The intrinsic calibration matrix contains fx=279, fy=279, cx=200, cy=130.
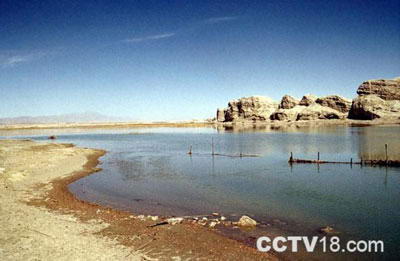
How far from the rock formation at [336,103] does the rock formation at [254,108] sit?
123 feet

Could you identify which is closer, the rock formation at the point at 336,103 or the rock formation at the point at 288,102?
the rock formation at the point at 336,103

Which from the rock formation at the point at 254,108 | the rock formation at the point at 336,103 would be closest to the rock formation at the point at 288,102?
the rock formation at the point at 254,108

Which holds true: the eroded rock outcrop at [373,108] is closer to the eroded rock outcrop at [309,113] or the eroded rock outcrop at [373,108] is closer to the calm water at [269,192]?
the eroded rock outcrop at [309,113]

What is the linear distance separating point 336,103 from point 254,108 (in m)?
53.3

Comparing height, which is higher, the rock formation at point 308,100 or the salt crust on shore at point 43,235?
the rock formation at point 308,100

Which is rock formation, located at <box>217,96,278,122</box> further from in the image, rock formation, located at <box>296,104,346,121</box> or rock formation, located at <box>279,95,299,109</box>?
rock formation, located at <box>296,104,346,121</box>

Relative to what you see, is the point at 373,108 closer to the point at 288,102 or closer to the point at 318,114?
the point at 318,114

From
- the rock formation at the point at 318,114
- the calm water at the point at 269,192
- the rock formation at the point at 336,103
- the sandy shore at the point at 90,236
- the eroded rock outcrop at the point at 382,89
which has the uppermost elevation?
the eroded rock outcrop at the point at 382,89

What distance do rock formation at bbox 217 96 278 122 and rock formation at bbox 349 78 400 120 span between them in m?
58.3

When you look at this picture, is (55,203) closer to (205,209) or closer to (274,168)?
(205,209)

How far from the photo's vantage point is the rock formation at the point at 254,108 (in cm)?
18775

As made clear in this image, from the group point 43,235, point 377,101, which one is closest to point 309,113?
point 377,101

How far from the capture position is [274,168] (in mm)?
34219

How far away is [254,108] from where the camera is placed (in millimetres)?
191875
